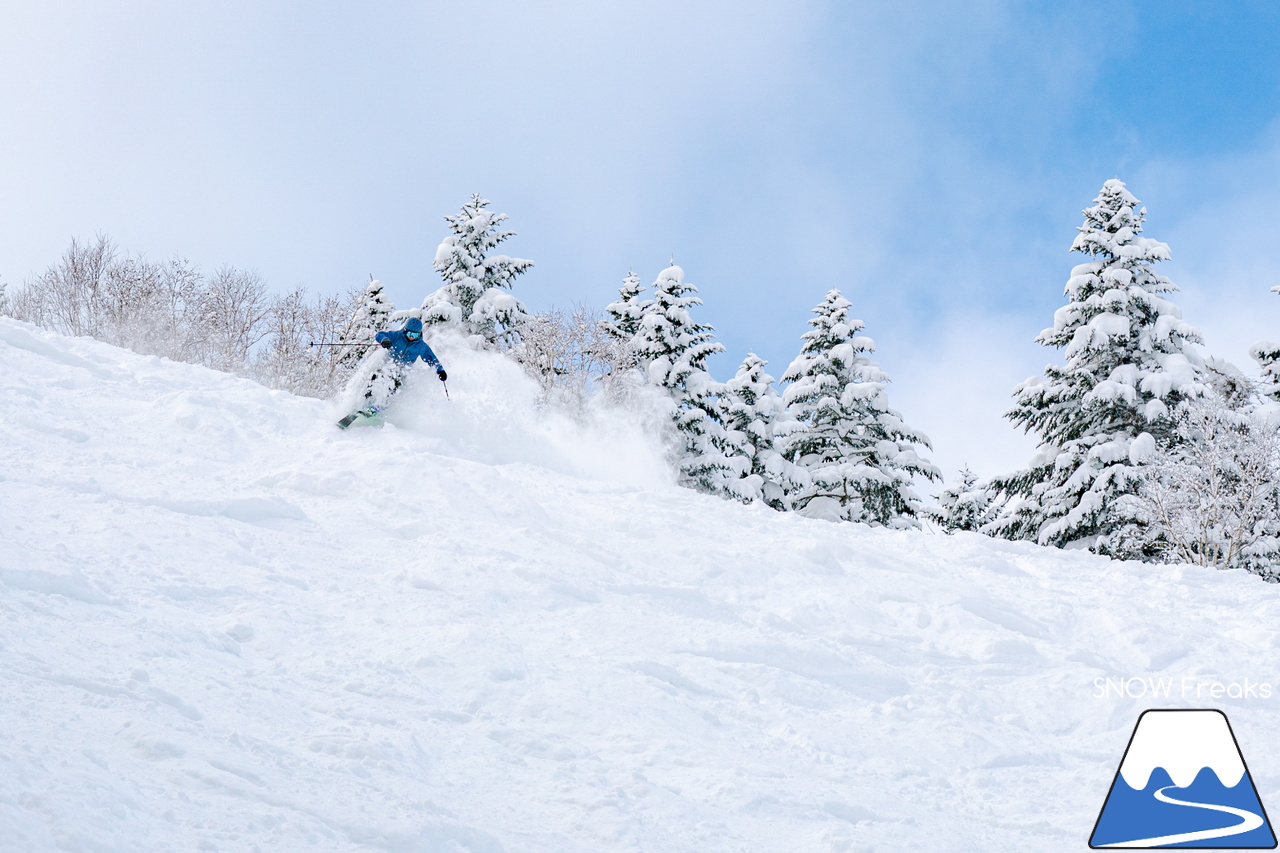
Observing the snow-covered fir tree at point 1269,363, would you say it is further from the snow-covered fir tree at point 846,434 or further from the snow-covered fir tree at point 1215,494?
the snow-covered fir tree at point 846,434

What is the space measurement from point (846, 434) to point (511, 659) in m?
22.2

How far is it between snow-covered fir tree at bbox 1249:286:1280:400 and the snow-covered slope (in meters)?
15.3

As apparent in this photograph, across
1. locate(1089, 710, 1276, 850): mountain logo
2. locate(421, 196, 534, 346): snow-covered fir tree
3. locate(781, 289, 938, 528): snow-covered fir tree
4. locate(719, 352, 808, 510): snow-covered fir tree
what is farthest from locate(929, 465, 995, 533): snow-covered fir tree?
locate(1089, 710, 1276, 850): mountain logo

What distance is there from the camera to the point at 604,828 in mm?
3248

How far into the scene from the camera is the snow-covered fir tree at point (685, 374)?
23.4 metres

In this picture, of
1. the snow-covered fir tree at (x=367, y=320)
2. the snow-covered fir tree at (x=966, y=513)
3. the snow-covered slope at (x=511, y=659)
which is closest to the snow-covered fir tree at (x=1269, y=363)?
the snow-covered fir tree at (x=966, y=513)

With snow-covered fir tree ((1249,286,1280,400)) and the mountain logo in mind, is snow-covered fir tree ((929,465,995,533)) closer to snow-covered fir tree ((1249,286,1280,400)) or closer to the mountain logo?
snow-covered fir tree ((1249,286,1280,400))

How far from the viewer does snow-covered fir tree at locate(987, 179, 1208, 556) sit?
1827 cm

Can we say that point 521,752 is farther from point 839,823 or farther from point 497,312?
point 497,312

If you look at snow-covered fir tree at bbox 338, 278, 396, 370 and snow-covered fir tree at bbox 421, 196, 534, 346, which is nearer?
snow-covered fir tree at bbox 421, 196, 534, 346

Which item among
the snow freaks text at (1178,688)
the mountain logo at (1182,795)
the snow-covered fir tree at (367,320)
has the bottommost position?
the mountain logo at (1182,795)

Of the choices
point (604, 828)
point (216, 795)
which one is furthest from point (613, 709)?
point (216, 795)

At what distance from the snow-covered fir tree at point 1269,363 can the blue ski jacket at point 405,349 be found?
20788 mm

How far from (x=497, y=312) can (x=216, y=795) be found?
24737 mm
